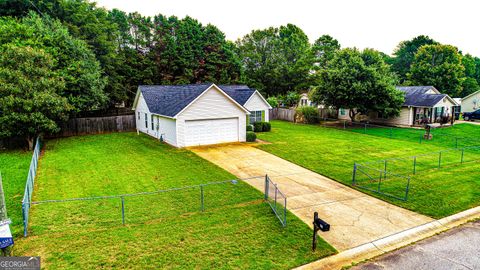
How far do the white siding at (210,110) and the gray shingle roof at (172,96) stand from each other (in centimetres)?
47

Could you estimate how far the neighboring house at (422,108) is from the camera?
3325 centimetres

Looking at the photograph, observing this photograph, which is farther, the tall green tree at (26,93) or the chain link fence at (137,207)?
the tall green tree at (26,93)

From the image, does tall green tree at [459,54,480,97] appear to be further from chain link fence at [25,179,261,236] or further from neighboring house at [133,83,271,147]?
chain link fence at [25,179,261,236]

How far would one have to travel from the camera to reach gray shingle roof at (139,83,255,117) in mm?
22477

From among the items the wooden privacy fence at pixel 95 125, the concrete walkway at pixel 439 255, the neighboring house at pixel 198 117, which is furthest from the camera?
the wooden privacy fence at pixel 95 125

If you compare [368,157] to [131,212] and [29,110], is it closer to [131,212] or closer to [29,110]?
[131,212]

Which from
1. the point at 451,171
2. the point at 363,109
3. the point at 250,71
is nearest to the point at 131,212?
the point at 451,171

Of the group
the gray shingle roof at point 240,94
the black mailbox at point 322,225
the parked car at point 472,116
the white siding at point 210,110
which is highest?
the gray shingle roof at point 240,94

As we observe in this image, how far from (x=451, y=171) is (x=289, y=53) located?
3996 cm

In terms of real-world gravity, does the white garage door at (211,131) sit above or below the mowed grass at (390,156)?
above

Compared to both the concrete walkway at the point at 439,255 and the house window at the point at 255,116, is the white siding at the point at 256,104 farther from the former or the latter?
the concrete walkway at the point at 439,255

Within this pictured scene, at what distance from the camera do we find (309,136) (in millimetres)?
27062

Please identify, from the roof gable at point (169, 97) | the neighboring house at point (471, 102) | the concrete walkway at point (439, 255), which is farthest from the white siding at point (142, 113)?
the neighboring house at point (471, 102)

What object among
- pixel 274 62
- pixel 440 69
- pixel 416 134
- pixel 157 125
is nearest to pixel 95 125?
pixel 157 125
